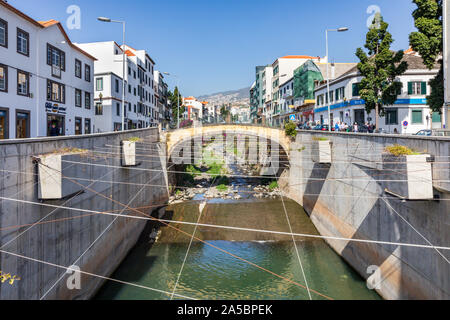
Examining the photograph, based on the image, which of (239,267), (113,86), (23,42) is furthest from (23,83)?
(239,267)

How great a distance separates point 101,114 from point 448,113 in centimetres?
3760

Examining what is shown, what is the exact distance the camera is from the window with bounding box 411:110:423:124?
31.5 meters

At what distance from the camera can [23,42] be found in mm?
22203

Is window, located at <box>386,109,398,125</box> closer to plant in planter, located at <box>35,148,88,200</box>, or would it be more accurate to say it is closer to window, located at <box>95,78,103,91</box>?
plant in planter, located at <box>35,148,88,200</box>

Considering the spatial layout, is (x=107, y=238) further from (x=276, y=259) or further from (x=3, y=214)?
(x=276, y=259)

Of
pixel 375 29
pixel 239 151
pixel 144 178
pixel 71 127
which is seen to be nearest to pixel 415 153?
pixel 375 29

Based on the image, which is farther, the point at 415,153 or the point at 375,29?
the point at 375,29

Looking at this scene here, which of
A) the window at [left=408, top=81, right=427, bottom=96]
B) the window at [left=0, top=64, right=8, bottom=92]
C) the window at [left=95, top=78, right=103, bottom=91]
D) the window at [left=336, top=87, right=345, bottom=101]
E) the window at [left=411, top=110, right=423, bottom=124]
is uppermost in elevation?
the window at [left=95, top=78, right=103, bottom=91]

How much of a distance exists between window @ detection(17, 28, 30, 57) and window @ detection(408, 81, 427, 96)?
3647 cm

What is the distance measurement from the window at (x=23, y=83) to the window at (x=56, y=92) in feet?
8.12

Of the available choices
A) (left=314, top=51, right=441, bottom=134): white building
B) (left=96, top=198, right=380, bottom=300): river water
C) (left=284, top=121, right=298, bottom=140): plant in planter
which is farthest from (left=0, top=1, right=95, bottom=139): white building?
(left=314, top=51, right=441, bottom=134): white building

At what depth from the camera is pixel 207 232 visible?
2389 centimetres

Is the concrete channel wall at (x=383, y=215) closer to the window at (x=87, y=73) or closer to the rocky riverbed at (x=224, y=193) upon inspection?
the rocky riverbed at (x=224, y=193)

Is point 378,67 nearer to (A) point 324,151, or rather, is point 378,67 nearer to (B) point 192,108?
(A) point 324,151
